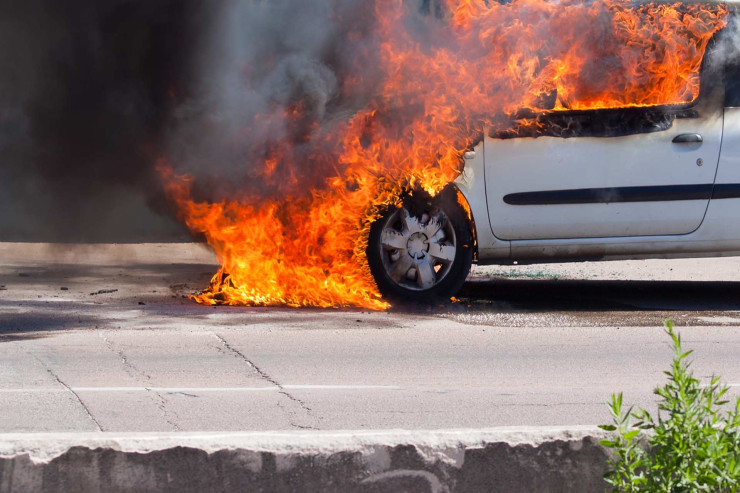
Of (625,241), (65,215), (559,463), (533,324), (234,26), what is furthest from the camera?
(65,215)

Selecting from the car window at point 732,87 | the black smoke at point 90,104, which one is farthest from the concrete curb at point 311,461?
the black smoke at point 90,104

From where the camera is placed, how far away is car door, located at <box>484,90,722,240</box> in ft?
26.3

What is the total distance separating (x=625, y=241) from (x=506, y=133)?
3.98 ft

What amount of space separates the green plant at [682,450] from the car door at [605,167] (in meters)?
5.16

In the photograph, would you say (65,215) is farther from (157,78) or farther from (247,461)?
(247,461)

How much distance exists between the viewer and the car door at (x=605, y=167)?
316 inches

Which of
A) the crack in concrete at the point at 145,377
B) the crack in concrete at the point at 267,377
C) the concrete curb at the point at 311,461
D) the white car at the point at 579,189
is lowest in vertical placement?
the crack in concrete at the point at 145,377

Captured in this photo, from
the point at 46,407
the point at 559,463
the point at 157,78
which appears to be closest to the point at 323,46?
the point at 157,78

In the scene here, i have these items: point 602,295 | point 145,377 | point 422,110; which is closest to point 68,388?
point 145,377

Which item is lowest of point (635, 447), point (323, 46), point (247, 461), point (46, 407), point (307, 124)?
point (46, 407)

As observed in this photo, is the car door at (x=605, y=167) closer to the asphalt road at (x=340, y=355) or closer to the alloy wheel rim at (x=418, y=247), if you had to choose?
the alloy wheel rim at (x=418, y=247)

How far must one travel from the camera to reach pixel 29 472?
9.55 feet

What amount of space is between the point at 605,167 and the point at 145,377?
3.90 m

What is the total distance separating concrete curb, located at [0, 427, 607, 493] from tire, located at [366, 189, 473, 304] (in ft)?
16.2
